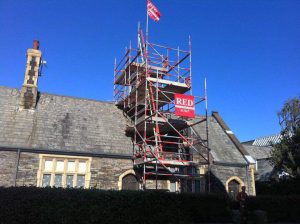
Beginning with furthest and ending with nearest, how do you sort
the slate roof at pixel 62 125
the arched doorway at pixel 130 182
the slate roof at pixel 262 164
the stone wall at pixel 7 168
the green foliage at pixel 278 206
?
1. the slate roof at pixel 262 164
2. the arched doorway at pixel 130 182
3. the slate roof at pixel 62 125
4. the green foliage at pixel 278 206
5. the stone wall at pixel 7 168

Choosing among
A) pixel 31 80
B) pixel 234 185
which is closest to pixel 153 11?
pixel 31 80

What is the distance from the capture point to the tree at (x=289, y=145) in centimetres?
2441

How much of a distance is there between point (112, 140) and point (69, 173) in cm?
344

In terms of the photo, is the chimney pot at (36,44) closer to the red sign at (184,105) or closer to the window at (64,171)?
the window at (64,171)

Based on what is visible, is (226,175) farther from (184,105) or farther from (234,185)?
(184,105)

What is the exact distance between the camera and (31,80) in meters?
20.7

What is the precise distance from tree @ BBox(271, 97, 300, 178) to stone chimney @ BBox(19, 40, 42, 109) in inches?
739

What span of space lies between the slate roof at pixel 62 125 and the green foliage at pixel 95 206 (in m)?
5.88

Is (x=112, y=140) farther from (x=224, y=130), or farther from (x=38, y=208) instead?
(x=224, y=130)

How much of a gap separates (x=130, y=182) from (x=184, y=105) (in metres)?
5.79

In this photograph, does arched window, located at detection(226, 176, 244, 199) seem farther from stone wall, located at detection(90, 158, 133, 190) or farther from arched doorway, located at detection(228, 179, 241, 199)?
stone wall, located at detection(90, 158, 133, 190)

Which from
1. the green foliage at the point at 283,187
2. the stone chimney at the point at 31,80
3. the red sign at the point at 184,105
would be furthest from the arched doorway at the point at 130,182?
the green foliage at the point at 283,187

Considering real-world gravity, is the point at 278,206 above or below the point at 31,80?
below

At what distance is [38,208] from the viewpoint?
465 inches
